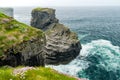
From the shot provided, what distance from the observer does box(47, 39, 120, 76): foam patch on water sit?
5975cm

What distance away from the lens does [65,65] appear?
62.7 meters

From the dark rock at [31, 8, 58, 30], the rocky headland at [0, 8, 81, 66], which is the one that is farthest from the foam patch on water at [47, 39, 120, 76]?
the dark rock at [31, 8, 58, 30]

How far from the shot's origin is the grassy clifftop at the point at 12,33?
110 ft

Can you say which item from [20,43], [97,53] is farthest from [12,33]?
[97,53]

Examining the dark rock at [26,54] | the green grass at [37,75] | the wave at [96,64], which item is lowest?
the wave at [96,64]

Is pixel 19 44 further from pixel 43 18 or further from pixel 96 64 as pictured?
pixel 43 18

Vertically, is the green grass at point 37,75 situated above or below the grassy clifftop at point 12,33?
above

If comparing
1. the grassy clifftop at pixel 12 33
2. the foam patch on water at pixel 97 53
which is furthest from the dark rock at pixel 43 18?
the grassy clifftop at pixel 12 33

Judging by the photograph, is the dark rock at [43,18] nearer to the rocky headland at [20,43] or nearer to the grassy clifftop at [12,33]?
the rocky headland at [20,43]

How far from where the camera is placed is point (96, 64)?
6322 cm

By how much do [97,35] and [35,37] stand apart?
71.9 meters

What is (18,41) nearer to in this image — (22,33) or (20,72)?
(22,33)

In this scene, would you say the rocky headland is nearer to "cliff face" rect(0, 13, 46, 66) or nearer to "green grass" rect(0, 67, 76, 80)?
"cliff face" rect(0, 13, 46, 66)

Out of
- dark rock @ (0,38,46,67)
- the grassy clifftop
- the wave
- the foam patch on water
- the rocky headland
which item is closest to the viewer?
dark rock @ (0,38,46,67)
